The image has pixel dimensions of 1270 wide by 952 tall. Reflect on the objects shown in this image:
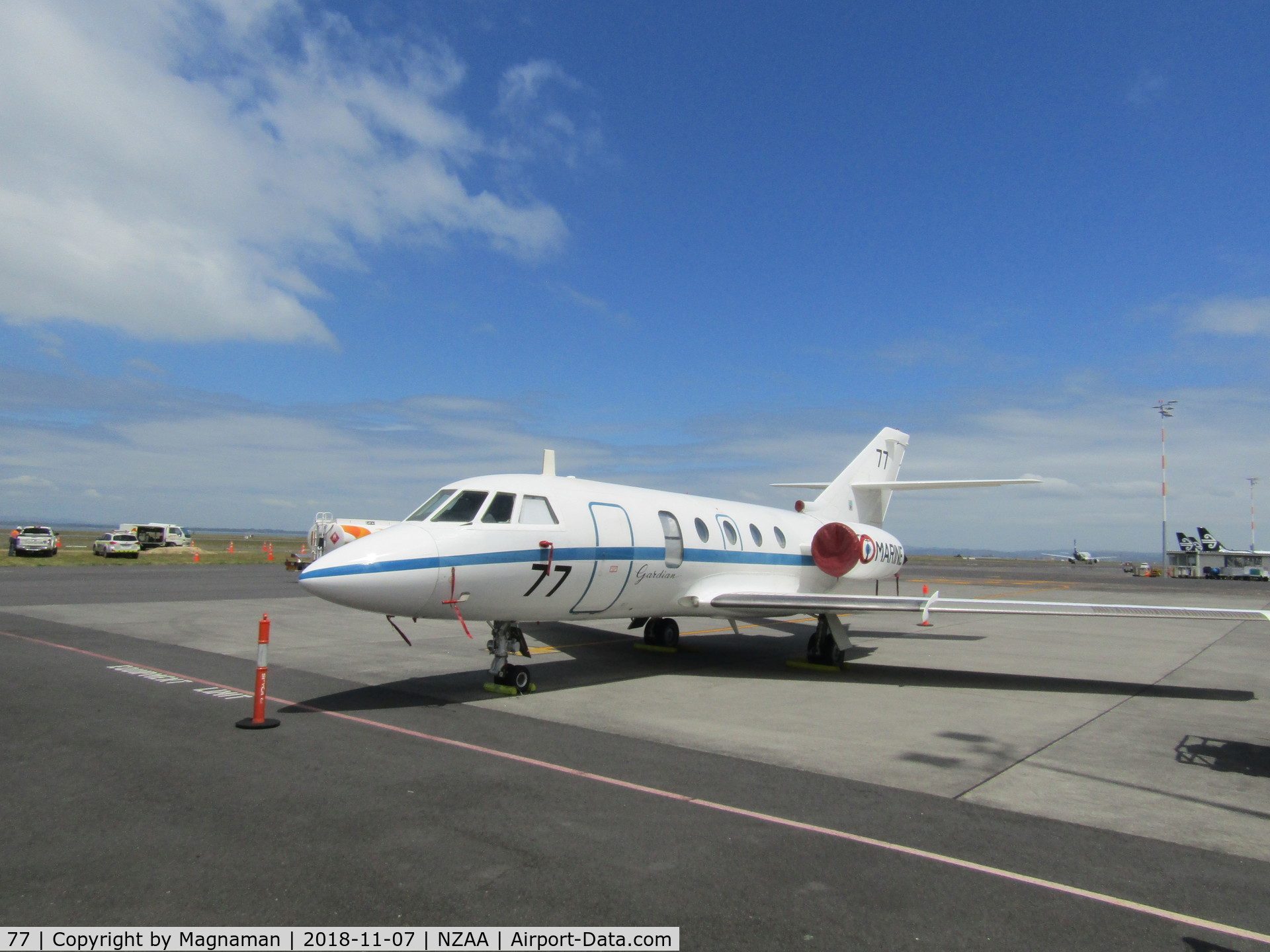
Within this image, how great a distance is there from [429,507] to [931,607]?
7263mm

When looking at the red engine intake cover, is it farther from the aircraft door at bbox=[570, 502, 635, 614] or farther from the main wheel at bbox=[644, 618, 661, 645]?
the aircraft door at bbox=[570, 502, 635, 614]

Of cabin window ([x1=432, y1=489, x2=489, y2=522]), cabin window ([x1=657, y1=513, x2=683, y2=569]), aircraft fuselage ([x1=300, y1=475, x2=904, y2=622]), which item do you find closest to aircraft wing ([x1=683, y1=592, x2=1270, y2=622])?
aircraft fuselage ([x1=300, y1=475, x2=904, y2=622])

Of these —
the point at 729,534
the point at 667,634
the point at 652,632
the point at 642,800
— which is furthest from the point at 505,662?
the point at 667,634

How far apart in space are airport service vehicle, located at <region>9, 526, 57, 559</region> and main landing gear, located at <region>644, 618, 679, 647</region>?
41195 mm

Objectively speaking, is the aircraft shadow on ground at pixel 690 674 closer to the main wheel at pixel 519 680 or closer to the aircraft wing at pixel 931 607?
the main wheel at pixel 519 680

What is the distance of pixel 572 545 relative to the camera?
1039 centimetres

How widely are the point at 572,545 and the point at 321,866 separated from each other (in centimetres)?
609

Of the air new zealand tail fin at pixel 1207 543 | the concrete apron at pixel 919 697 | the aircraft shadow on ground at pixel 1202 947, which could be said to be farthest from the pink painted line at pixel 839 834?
the air new zealand tail fin at pixel 1207 543

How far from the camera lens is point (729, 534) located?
13773mm

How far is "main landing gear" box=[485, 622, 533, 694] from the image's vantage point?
33.0 ft

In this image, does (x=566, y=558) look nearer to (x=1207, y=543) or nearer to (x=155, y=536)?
(x=155, y=536)

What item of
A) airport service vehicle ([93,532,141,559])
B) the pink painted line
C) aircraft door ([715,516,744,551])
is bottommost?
the pink painted line

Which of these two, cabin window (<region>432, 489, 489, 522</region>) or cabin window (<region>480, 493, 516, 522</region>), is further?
cabin window (<region>480, 493, 516, 522</region>)

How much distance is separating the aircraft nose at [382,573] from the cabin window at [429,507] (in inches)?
19.9
